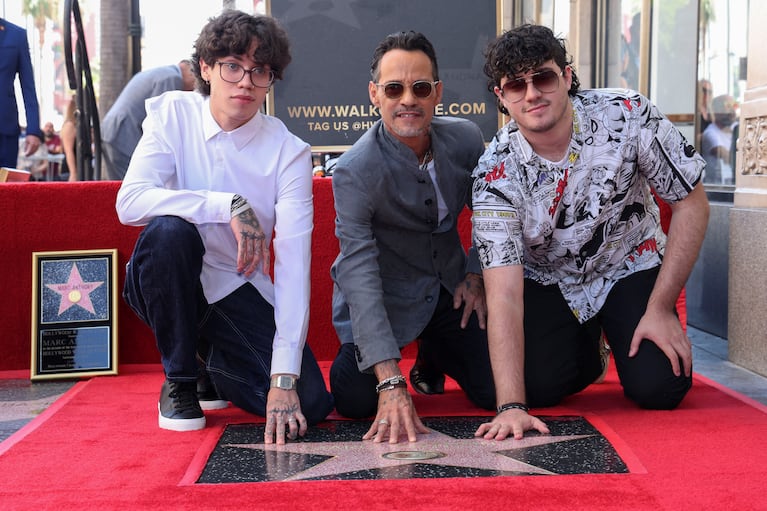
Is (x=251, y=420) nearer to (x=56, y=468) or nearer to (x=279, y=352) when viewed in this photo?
(x=279, y=352)

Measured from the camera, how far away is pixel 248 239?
286cm

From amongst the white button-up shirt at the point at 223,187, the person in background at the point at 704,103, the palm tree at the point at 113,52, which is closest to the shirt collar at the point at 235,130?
the white button-up shirt at the point at 223,187

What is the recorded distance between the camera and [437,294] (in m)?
3.21

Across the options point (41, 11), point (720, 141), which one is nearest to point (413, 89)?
point (720, 141)

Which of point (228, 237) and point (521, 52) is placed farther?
point (228, 237)

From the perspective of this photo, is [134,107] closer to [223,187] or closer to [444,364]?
[223,187]

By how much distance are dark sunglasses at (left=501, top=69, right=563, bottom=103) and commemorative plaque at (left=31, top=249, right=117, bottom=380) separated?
1.98m

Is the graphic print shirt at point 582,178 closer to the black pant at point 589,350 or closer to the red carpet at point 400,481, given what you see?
the black pant at point 589,350

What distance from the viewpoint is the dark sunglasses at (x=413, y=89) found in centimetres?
299

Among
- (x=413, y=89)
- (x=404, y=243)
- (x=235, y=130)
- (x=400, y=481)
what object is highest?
(x=413, y=89)

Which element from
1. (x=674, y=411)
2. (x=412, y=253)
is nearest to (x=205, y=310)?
(x=412, y=253)

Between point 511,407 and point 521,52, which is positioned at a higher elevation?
point 521,52

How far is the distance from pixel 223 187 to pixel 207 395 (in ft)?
2.53

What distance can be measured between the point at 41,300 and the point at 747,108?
10.3 feet
